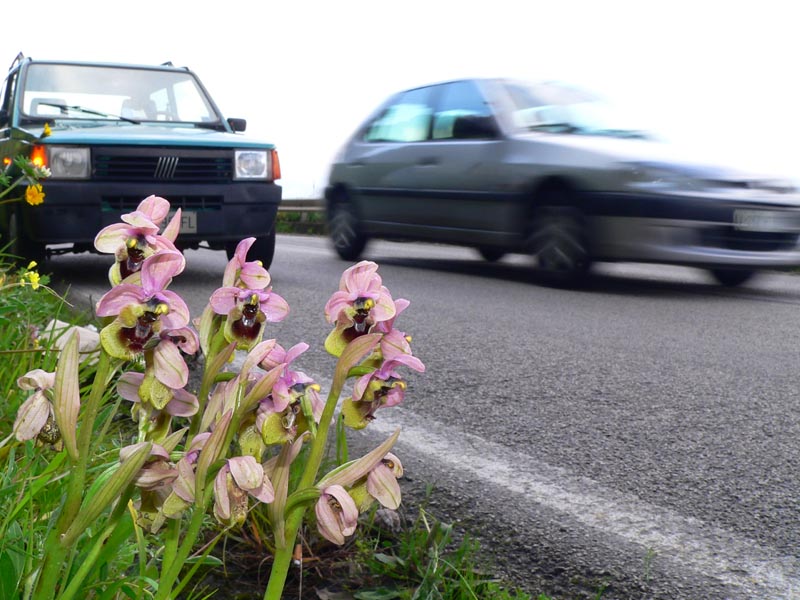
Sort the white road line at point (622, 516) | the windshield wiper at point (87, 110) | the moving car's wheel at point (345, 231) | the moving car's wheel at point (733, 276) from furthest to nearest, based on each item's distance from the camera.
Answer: the moving car's wheel at point (345, 231), the moving car's wheel at point (733, 276), the windshield wiper at point (87, 110), the white road line at point (622, 516)

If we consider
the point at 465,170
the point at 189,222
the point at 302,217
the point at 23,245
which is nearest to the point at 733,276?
the point at 465,170

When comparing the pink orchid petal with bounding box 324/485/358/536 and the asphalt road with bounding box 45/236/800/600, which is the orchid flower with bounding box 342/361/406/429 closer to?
the pink orchid petal with bounding box 324/485/358/536

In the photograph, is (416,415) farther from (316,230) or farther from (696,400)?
(316,230)

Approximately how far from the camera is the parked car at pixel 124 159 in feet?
21.2

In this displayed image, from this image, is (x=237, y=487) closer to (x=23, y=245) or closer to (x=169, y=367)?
(x=169, y=367)

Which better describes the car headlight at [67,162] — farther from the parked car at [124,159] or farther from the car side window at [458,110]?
the car side window at [458,110]

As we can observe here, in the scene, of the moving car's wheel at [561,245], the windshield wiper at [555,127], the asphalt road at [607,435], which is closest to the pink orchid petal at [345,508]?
the asphalt road at [607,435]

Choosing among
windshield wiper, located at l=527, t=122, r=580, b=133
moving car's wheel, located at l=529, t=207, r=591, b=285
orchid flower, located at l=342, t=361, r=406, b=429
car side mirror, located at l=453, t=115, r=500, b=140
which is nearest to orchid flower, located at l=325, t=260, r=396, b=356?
orchid flower, located at l=342, t=361, r=406, b=429

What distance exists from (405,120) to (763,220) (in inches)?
140

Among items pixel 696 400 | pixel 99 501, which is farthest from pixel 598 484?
pixel 99 501

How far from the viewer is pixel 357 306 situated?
40.9 inches

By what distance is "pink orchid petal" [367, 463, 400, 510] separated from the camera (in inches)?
40.5

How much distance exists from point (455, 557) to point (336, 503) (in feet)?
3.03

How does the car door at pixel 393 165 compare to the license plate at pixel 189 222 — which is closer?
the license plate at pixel 189 222
